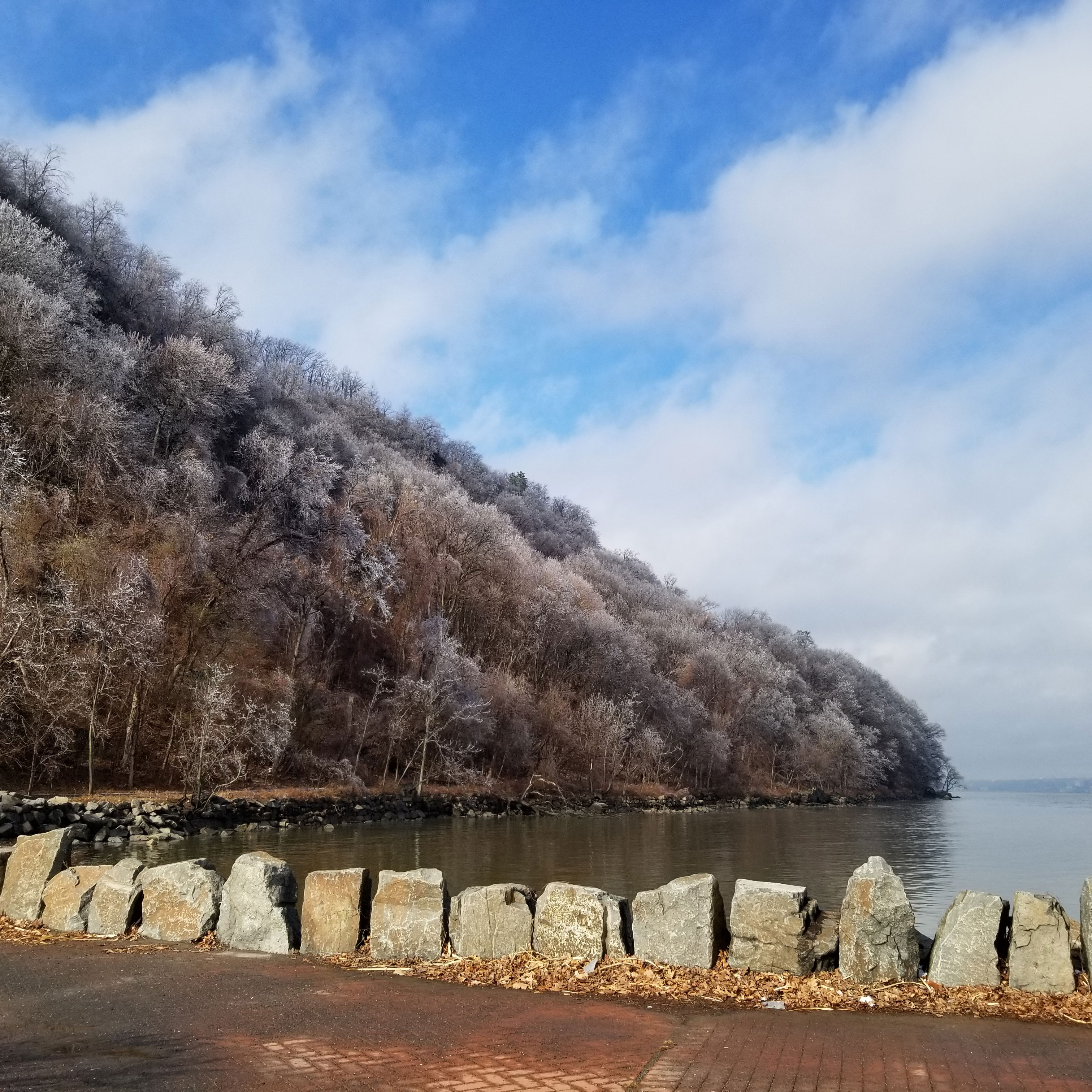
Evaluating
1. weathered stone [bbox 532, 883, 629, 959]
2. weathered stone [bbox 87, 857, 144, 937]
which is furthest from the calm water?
weathered stone [bbox 532, 883, 629, 959]

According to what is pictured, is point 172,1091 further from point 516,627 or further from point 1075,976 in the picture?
point 516,627

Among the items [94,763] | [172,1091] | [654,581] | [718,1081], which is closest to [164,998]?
[172,1091]

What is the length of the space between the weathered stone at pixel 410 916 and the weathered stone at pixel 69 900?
3.52 meters

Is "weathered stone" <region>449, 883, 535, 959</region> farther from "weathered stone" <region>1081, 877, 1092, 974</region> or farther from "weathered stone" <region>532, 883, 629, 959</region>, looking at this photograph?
"weathered stone" <region>1081, 877, 1092, 974</region>

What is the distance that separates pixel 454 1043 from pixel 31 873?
726cm

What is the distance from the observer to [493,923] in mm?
9281

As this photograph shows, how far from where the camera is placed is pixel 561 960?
8961 millimetres

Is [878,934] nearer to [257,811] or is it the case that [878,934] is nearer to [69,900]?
[69,900]

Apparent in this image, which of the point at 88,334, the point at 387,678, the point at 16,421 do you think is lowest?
the point at 387,678

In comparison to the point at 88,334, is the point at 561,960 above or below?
below

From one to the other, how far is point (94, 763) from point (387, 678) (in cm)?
1727

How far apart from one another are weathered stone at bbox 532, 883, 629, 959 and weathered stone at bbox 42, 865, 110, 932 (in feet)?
17.3

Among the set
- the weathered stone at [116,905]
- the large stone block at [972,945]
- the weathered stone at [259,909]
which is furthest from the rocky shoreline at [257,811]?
the large stone block at [972,945]

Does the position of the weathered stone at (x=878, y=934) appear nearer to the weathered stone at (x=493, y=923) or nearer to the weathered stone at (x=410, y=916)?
the weathered stone at (x=493, y=923)
